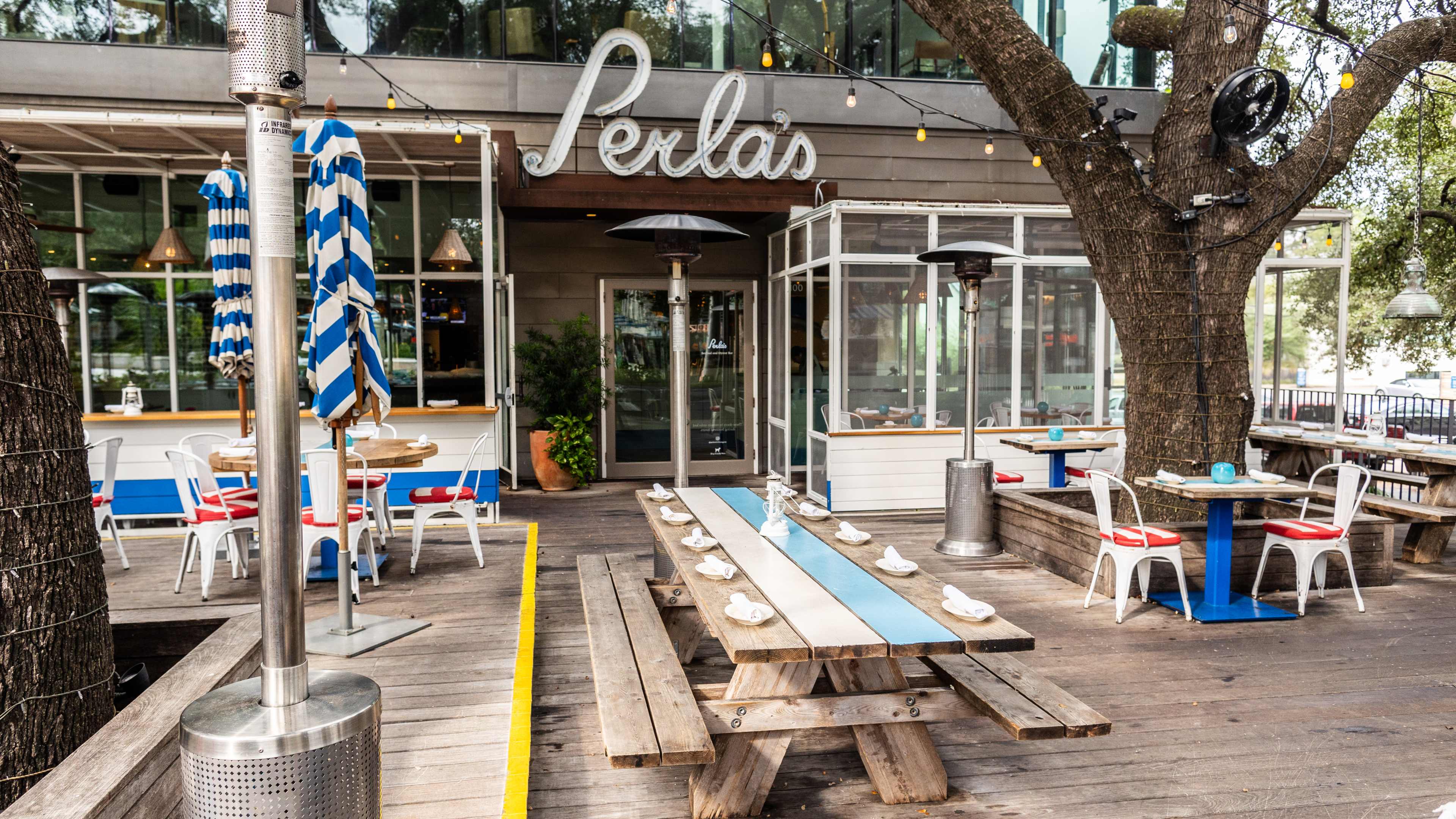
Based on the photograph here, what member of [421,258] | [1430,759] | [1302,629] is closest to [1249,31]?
[1302,629]

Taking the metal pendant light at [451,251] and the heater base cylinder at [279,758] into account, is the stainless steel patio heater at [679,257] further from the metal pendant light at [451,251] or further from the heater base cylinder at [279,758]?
the metal pendant light at [451,251]

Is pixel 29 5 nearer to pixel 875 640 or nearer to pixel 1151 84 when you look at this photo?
pixel 875 640

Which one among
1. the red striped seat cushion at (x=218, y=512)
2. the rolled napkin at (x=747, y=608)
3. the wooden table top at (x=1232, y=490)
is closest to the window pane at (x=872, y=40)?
the wooden table top at (x=1232, y=490)

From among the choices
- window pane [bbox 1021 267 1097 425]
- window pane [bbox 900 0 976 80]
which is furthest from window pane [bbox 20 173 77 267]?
window pane [bbox 1021 267 1097 425]

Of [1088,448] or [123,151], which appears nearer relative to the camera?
[1088,448]

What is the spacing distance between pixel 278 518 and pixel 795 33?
9.38 meters

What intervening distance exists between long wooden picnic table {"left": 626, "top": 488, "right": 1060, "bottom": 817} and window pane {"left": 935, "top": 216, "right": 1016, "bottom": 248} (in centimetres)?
549

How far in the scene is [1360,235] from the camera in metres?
12.2

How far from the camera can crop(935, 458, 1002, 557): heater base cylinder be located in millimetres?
6520

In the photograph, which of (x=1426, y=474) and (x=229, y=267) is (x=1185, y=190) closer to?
(x=1426, y=474)

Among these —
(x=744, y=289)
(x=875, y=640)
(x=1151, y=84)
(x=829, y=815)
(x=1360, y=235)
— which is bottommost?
(x=829, y=815)

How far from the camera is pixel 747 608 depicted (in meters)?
2.61

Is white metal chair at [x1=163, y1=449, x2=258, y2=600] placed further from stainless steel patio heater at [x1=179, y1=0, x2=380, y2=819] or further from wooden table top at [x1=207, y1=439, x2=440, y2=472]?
stainless steel patio heater at [x1=179, y1=0, x2=380, y2=819]

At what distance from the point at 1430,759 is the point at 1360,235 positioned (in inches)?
445
